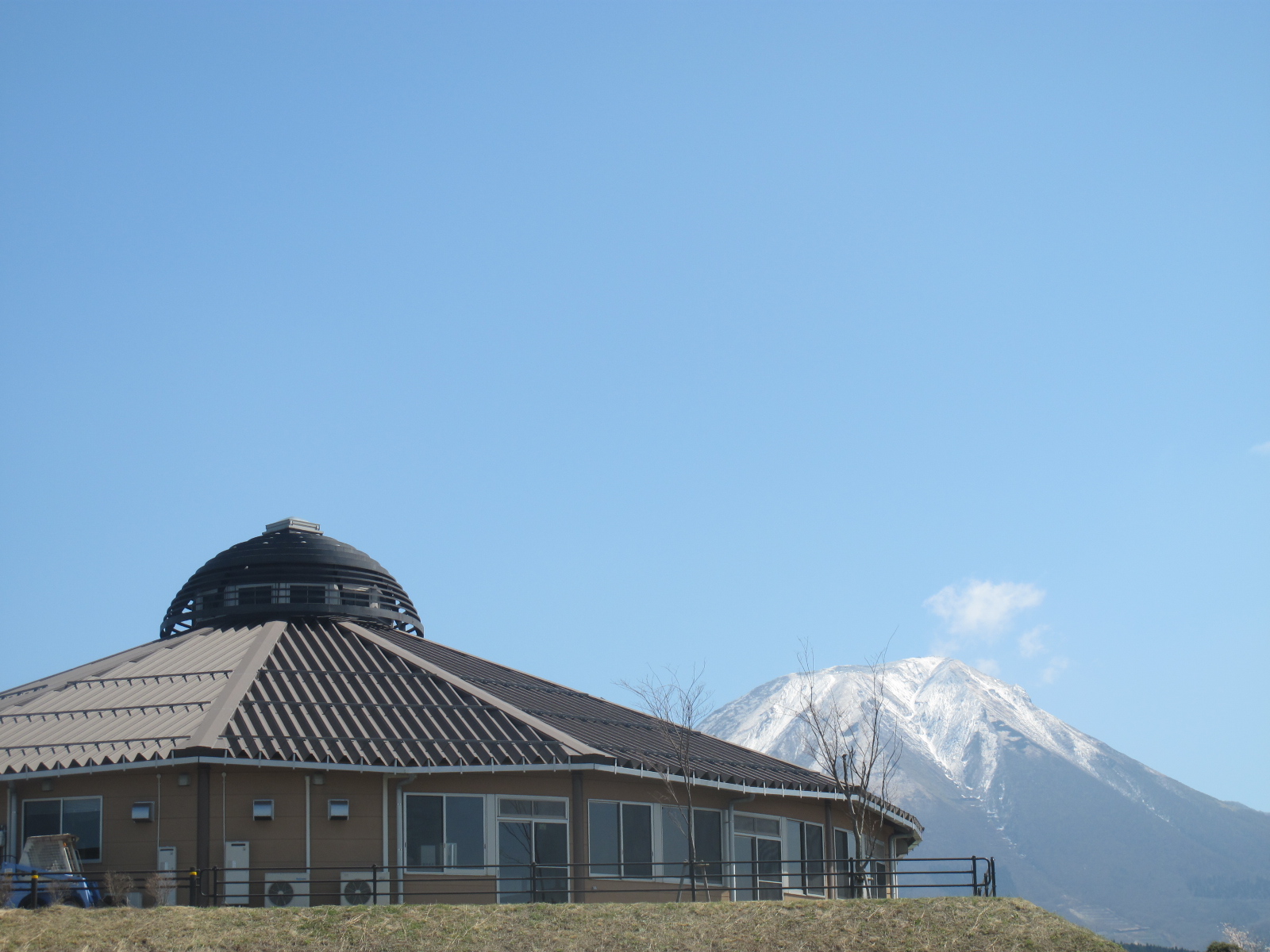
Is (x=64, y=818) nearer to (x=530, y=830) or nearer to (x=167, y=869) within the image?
(x=167, y=869)

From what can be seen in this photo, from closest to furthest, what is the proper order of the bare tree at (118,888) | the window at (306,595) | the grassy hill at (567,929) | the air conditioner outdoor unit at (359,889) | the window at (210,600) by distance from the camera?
the grassy hill at (567,929)
the bare tree at (118,888)
the air conditioner outdoor unit at (359,889)
the window at (306,595)
the window at (210,600)

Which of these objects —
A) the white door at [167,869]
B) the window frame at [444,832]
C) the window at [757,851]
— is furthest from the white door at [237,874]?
the window at [757,851]

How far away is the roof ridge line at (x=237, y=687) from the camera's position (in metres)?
22.5

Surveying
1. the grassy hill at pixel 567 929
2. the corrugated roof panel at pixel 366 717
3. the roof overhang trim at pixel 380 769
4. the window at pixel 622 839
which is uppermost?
the corrugated roof panel at pixel 366 717

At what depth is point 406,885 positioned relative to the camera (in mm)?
23359

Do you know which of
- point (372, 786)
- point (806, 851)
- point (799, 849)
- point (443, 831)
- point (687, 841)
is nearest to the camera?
point (372, 786)

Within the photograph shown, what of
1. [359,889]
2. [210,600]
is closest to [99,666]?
[210,600]

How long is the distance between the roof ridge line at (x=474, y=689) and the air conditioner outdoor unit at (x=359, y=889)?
156 inches

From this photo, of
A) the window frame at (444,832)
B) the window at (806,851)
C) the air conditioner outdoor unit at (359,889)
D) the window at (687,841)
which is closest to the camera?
the air conditioner outdoor unit at (359,889)

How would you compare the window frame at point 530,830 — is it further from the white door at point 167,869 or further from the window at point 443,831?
the white door at point 167,869

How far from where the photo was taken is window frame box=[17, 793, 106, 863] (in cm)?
2272

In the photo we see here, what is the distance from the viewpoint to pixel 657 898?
24969 mm

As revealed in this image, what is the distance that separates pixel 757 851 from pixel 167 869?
1159 centimetres

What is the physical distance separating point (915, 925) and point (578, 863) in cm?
605
